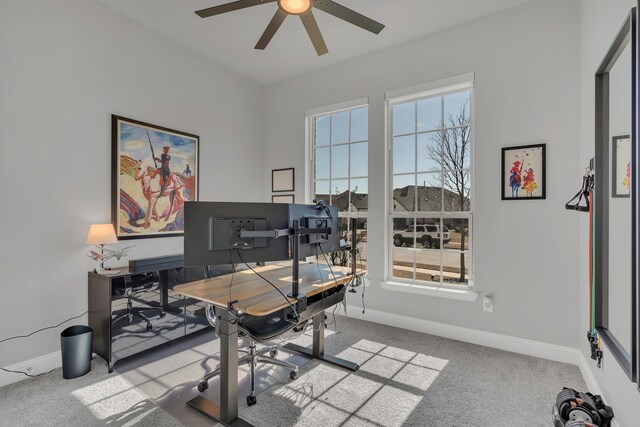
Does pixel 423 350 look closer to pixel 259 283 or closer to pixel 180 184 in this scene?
pixel 259 283

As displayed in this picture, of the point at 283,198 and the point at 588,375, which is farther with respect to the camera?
the point at 283,198

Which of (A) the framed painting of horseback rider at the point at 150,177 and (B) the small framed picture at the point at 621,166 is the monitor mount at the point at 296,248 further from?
(A) the framed painting of horseback rider at the point at 150,177

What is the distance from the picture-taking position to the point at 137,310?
273 centimetres

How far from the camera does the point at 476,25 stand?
3.12m

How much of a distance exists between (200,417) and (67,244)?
183cm

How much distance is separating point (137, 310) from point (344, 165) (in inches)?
108

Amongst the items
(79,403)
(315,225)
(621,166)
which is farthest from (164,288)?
(621,166)

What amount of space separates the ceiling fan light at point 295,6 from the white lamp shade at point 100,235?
88.1 inches

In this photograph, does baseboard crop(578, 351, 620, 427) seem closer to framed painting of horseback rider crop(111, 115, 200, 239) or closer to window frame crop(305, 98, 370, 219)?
window frame crop(305, 98, 370, 219)

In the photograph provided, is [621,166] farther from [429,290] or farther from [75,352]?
[75,352]

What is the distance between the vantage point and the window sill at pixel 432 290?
10.4 feet

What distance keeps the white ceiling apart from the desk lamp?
2.02 metres

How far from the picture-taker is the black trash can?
2.40 metres

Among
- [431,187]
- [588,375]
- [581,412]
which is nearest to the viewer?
[581,412]
